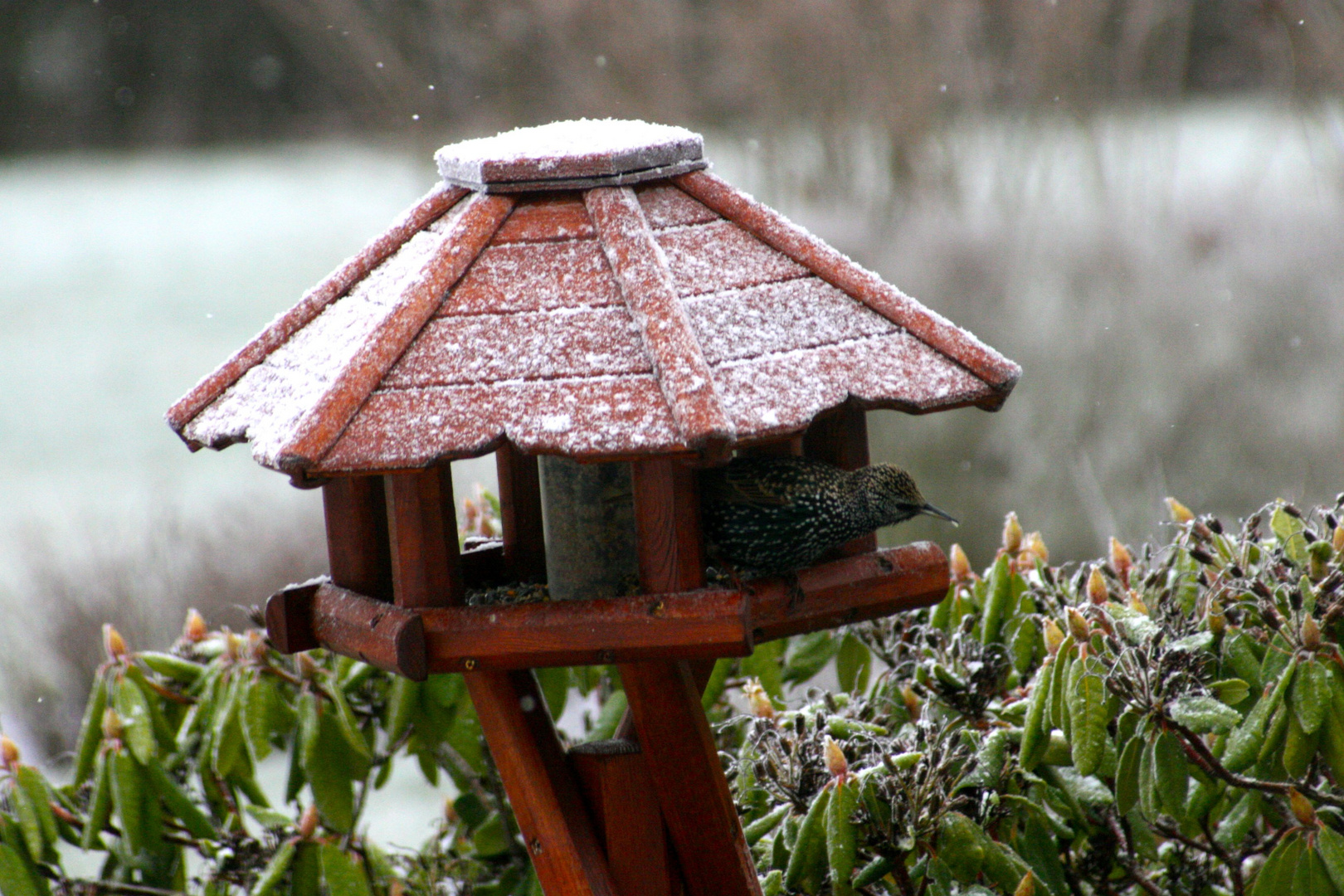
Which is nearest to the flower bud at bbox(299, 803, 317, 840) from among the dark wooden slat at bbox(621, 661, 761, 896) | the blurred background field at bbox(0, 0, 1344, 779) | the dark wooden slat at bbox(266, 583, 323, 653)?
the dark wooden slat at bbox(266, 583, 323, 653)

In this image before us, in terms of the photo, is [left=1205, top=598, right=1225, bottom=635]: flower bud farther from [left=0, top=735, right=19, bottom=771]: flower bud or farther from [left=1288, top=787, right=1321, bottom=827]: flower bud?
[left=0, top=735, right=19, bottom=771]: flower bud

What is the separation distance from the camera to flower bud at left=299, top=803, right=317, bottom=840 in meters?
2.45

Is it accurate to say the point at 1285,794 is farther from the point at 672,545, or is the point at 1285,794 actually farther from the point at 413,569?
the point at 413,569

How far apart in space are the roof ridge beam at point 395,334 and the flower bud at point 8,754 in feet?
4.27

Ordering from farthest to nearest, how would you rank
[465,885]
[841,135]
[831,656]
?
[841,135] → [465,885] → [831,656]

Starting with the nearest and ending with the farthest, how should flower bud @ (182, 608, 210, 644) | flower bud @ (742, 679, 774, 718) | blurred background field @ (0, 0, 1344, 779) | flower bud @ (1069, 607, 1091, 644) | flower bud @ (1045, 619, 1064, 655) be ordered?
flower bud @ (1069, 607, 1091, 644)
flower bud @ (1045, 619, 1064, 655)
flower bud @ (742, 679, 774, 718)
flower bud @ (182, 608, 210, 644)
blurred background field @ (0, 0, 1344, 779)

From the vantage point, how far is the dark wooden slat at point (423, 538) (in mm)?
1717

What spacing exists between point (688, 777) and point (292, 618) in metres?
0.60

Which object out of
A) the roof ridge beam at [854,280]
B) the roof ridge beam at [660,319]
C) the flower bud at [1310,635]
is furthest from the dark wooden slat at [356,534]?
the flower bud at [1310,635]

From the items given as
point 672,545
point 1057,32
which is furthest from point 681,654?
point 1057,32

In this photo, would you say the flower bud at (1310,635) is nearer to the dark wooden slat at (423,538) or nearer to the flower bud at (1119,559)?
the flower bud at (1119,559)

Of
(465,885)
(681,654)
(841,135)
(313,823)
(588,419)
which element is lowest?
(465,885)

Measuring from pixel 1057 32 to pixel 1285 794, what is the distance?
4.40 meters

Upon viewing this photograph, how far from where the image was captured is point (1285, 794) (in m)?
2.03
